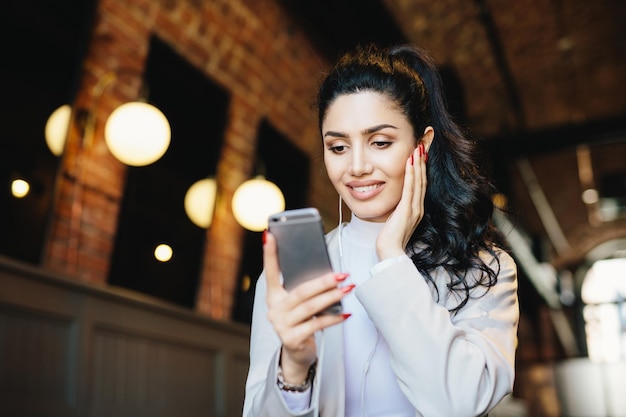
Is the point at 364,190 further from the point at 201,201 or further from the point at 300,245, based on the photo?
the point at 201,201

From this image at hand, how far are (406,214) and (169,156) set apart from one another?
323 centimetres

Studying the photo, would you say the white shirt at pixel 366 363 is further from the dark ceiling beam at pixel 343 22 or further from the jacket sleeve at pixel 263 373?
the dark ceiling beam at pixel 343 22

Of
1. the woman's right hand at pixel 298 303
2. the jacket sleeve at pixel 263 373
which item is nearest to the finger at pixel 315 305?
the woman's right hand at pixel 298 303

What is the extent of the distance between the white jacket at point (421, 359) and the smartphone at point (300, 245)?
0.15 m

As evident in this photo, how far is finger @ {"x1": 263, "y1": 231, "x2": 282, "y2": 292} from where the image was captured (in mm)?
1084

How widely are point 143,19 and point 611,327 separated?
1383cm

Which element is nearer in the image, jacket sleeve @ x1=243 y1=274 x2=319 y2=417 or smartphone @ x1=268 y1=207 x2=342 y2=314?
smartphone @ x1=268 y1=207 x2=342 y2=314

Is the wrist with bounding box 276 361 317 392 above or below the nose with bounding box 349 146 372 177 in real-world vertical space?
below

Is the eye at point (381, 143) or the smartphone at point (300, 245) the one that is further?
the eye at point (381, 143)

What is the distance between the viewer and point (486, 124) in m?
9.80

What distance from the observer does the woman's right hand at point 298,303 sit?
1.07 metres

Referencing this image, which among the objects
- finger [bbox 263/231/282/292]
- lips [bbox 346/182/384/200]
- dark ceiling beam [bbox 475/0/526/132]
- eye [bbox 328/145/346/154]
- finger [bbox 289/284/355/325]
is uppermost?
dark ceiling beam [bbox 475/0/526/132]

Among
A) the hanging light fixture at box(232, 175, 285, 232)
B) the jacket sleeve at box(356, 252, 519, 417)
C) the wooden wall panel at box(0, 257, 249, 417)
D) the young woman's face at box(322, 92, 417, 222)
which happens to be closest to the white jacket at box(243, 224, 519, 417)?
the jacket sleeve at box(356, 252, 519, 417)

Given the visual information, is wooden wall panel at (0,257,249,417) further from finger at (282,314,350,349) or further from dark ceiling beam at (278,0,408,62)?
dark ceiling beam at (278,0,408,62)
